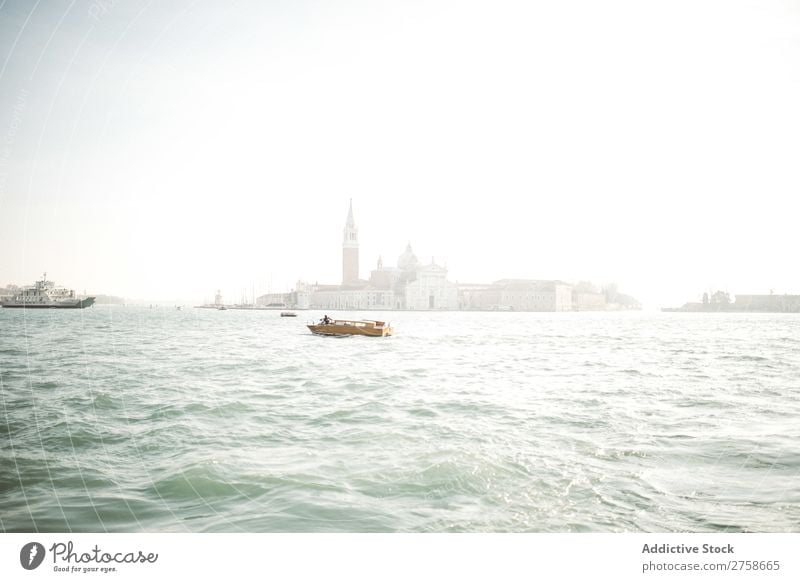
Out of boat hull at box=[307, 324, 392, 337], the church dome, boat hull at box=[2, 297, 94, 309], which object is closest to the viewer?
boat hull at box=[2, 297, 94, 309]

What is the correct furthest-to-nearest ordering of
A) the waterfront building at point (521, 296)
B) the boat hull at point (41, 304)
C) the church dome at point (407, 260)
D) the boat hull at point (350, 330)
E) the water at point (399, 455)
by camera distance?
the waterfront building at point (521, 296) < the church dome at point (407, 260) < the boat hull at point (350, 330) < the boat hull at point (41, 304) < the water at point (399, 455)

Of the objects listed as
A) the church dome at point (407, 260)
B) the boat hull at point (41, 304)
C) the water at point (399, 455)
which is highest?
the church dome at point (407, 260)

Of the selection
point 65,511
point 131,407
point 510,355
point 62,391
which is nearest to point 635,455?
point 65,511

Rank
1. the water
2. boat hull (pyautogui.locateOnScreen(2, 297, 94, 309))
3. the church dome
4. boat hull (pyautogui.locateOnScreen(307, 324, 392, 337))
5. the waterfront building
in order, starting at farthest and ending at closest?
→ the waterfront building
the church dome
boat hull (pyautogui.locateOnScreen(307, 324, 392, 337))
boat hull (pyautogui.locateOnScreen(2, 297, 94, 309))
the water

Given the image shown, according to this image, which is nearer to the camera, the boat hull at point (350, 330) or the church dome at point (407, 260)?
the boat hull at point (350, 330)

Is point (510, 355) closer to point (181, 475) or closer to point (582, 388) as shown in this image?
point (582, 388)

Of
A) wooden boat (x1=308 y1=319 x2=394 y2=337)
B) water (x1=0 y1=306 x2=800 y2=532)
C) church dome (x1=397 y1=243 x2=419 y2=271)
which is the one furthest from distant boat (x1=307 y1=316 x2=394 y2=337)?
church dome (x1=397 y1=243 x2=419 y2=271)

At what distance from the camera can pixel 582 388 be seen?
18.6 feet

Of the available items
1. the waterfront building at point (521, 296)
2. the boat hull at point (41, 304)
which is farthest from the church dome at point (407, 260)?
the boat hull at point (41, 304)

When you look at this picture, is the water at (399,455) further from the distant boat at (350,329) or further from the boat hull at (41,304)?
the distant boat at (350,329)

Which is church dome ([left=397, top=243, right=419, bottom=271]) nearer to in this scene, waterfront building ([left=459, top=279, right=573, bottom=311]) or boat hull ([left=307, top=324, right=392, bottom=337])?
waterfront building ([left=459, top=279, right=573, bottom=311])

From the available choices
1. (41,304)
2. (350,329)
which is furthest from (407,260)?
(41,304)

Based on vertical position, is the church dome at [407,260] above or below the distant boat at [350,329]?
above

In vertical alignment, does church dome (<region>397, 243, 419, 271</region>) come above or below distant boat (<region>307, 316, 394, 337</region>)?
above
